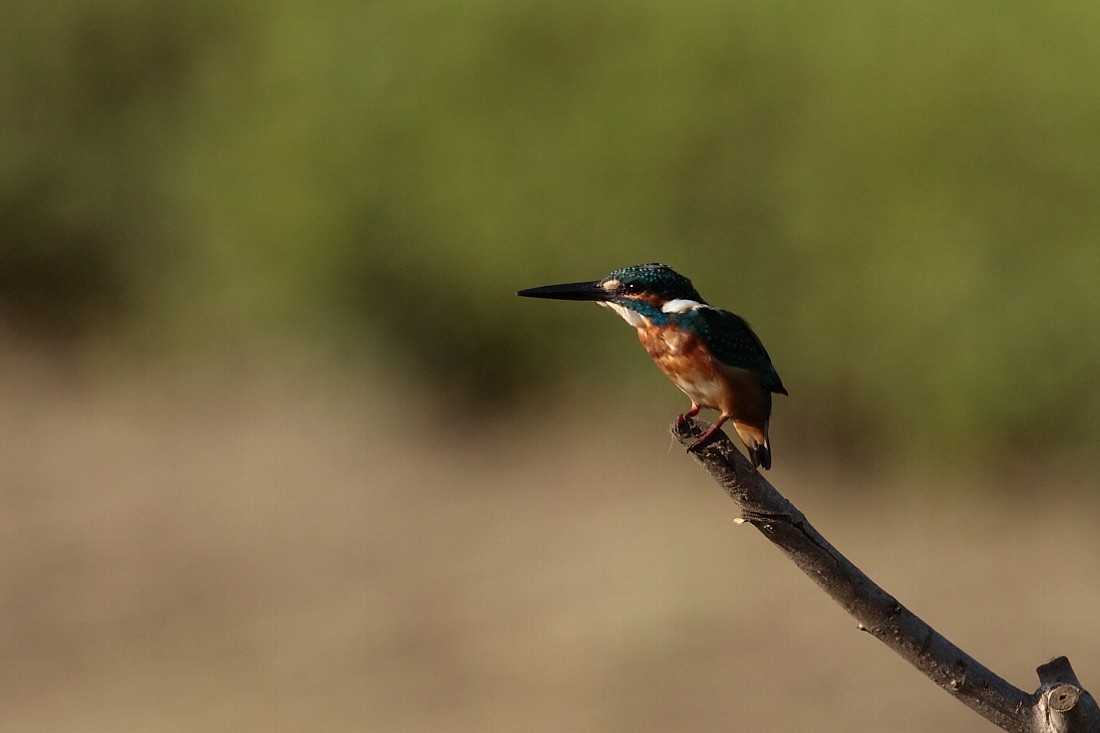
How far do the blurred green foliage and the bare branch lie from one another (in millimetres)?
3623

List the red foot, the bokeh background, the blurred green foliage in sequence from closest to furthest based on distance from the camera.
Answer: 1. the red foot
2. the bokeh background
3. the blurred green foliage

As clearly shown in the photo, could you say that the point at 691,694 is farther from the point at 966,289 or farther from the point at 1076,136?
the point at 1076,136

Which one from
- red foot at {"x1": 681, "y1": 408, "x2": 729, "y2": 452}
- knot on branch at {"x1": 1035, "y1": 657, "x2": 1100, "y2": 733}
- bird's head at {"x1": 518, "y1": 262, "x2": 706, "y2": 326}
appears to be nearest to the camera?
knot on branch at {"x1": 1035, "y1": 657, "x2": 1100, "y2": 733}

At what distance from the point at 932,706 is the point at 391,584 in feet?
5.75

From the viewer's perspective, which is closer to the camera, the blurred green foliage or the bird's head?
the bird's head

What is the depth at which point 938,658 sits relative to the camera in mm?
1224

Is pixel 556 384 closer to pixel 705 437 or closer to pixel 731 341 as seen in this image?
pixel 731 341

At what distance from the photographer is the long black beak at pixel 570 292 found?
147 cm

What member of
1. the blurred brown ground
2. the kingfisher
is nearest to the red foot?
the kingfisher

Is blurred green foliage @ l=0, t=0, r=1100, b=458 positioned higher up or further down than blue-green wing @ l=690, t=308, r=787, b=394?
higher up

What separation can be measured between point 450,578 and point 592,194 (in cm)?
150

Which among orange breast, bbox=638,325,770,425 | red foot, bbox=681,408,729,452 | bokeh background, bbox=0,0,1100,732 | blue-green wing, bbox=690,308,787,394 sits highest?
bokeh background, bbox=0,0,1100,732

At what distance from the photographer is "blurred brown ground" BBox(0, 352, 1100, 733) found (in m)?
4.10

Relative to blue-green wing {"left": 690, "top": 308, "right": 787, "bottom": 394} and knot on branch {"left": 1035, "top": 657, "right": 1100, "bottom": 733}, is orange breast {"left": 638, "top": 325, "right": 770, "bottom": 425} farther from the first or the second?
knot on branch {"left": 1035, "top": 657, "right": 1100, "bottom": 733}
